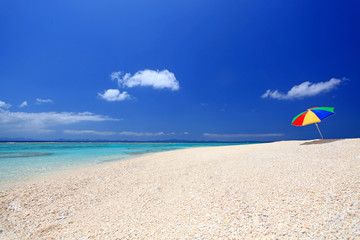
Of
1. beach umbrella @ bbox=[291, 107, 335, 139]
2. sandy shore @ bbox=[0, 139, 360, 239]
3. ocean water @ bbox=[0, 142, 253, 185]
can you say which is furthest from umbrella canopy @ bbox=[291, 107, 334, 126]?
ocean water @ bbox=[0, 142, 253, 185]

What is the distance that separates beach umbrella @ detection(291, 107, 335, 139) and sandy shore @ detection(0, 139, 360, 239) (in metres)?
4.38

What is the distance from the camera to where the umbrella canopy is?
35.1 ft

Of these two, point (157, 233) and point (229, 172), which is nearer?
point (157, 233)

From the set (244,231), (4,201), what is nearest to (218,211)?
(244,231)

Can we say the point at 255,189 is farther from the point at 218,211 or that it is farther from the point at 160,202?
the point at 160,202

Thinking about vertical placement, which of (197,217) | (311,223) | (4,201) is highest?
(311,223)

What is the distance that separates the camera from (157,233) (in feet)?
10.5

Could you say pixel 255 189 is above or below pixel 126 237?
above

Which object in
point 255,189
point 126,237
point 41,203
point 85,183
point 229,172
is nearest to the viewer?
point 126,237

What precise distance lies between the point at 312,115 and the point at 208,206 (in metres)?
11.3

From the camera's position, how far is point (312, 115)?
36.6 ft

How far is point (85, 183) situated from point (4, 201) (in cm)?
259

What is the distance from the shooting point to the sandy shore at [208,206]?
300cm

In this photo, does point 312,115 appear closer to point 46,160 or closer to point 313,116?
point 313,116
